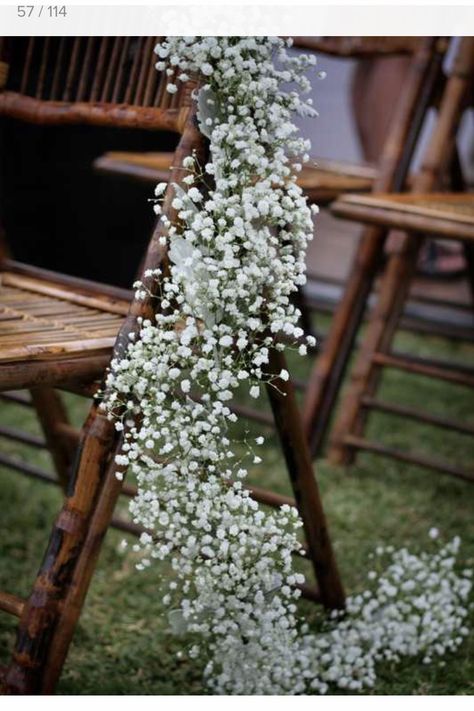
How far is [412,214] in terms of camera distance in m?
1.98

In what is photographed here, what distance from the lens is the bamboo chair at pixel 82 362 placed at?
1.34 meters

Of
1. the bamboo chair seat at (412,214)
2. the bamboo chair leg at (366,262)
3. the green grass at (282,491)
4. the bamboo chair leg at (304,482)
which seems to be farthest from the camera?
the bamboo chair leg at (366,262)

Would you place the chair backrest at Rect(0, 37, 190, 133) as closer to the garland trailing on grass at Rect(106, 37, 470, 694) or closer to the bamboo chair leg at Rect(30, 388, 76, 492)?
the garland trailing on grass at Rect(106, 37, 470, 694)

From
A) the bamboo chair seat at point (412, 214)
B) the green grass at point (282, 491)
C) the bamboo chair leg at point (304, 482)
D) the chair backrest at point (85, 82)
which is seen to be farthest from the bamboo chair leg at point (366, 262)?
the chair backrest at point (85, 82)

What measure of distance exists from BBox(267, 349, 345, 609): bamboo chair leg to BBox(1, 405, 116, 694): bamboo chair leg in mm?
266

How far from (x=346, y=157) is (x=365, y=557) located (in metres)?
3.82

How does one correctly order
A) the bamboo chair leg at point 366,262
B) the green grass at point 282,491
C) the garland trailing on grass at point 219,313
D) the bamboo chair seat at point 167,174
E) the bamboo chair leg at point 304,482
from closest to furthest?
the garland trailing on grass at point 219,313
the bamboo chair leg at point 304,482
the green grass at point 282,491
the bamboo chair seat at point 167,174
the bamboo chair leg at point 366,262

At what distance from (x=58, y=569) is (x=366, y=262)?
148cm

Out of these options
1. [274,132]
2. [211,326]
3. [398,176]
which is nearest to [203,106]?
[274,132]

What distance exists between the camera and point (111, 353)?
139 centimetres

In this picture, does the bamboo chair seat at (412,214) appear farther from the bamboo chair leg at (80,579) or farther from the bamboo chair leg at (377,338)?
the bamboo chair leg at (80,579)

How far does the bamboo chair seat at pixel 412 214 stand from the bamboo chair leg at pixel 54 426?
673 millimetres

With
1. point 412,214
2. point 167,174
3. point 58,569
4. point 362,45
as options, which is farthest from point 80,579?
point 362,45

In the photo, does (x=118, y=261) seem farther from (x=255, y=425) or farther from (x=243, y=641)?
(x=243, y=641)
